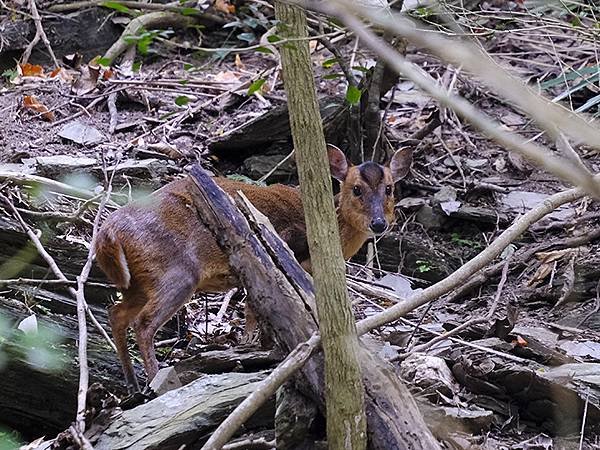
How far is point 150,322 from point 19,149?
9.54 ft

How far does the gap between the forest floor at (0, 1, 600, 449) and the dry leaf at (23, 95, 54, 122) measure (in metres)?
0.02

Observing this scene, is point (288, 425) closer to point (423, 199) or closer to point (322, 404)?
point (322, 404)

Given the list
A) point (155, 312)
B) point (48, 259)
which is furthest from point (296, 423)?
point (48, 259)

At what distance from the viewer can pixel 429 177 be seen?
8.11m

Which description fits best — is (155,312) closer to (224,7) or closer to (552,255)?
(552,255)

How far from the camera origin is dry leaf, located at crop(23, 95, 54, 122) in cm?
815

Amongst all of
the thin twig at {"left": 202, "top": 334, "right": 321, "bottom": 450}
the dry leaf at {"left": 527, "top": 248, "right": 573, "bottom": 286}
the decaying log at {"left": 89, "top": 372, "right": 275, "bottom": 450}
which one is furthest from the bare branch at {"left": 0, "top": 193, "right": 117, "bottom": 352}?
the dry leaf at {"left": 527, "top": 248, "right": 573, "bottom": 286}

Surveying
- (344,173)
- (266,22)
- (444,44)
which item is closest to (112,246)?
(344,173)

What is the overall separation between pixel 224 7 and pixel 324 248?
26.6 feet

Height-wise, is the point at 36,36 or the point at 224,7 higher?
the point at 224,7

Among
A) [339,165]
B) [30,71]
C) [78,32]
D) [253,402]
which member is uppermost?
[253,402]

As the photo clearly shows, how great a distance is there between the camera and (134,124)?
8.23 meters

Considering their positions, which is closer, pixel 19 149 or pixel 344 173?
pixel 344 173

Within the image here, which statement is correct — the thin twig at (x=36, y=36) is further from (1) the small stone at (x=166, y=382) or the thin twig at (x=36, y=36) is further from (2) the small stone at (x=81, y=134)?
(1) the small stone at (x=166, y=382)
